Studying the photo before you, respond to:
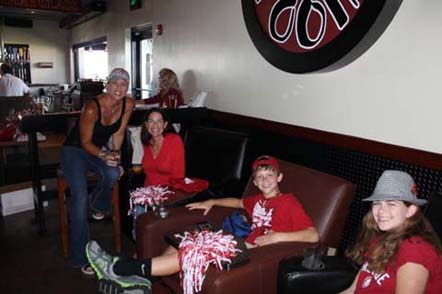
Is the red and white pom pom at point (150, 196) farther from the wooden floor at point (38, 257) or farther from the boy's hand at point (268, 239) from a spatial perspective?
the boy's hand at point (268, 239)

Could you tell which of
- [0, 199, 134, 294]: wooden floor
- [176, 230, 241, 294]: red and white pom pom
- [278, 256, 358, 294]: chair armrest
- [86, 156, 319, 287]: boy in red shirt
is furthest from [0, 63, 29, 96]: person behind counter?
[278, 256, 358, 294]: chair armrest

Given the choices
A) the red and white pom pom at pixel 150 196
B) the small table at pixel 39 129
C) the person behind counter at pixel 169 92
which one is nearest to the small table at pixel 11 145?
the small table at pixel 39 129

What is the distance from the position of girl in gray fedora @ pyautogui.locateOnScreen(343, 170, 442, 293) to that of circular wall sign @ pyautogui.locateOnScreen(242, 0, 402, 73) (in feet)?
3.17

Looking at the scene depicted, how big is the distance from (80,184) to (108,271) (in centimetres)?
100

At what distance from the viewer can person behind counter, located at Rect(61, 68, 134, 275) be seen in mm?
2664

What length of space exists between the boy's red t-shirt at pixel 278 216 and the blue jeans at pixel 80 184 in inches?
46.6

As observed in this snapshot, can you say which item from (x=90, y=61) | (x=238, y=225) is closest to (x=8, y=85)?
(x=90, y=61)

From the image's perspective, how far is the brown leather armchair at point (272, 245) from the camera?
1679mm

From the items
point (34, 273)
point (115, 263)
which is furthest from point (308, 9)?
point (34, 273)

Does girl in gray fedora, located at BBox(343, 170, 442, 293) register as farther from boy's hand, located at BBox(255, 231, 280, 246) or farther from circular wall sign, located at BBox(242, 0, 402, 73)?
circular wall sign, located at BBox(242, 0, 402, 73)

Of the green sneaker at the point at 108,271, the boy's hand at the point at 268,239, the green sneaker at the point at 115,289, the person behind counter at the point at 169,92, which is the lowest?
the green sneaker at the point at 115,289

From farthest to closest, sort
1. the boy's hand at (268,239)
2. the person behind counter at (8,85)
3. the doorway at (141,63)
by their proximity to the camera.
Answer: the person behind counter at (8,85) → the doorway at (141,63) → the boy's hand at (268,239)

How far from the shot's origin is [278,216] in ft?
6.68

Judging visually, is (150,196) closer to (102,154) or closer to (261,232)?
(102,154)
